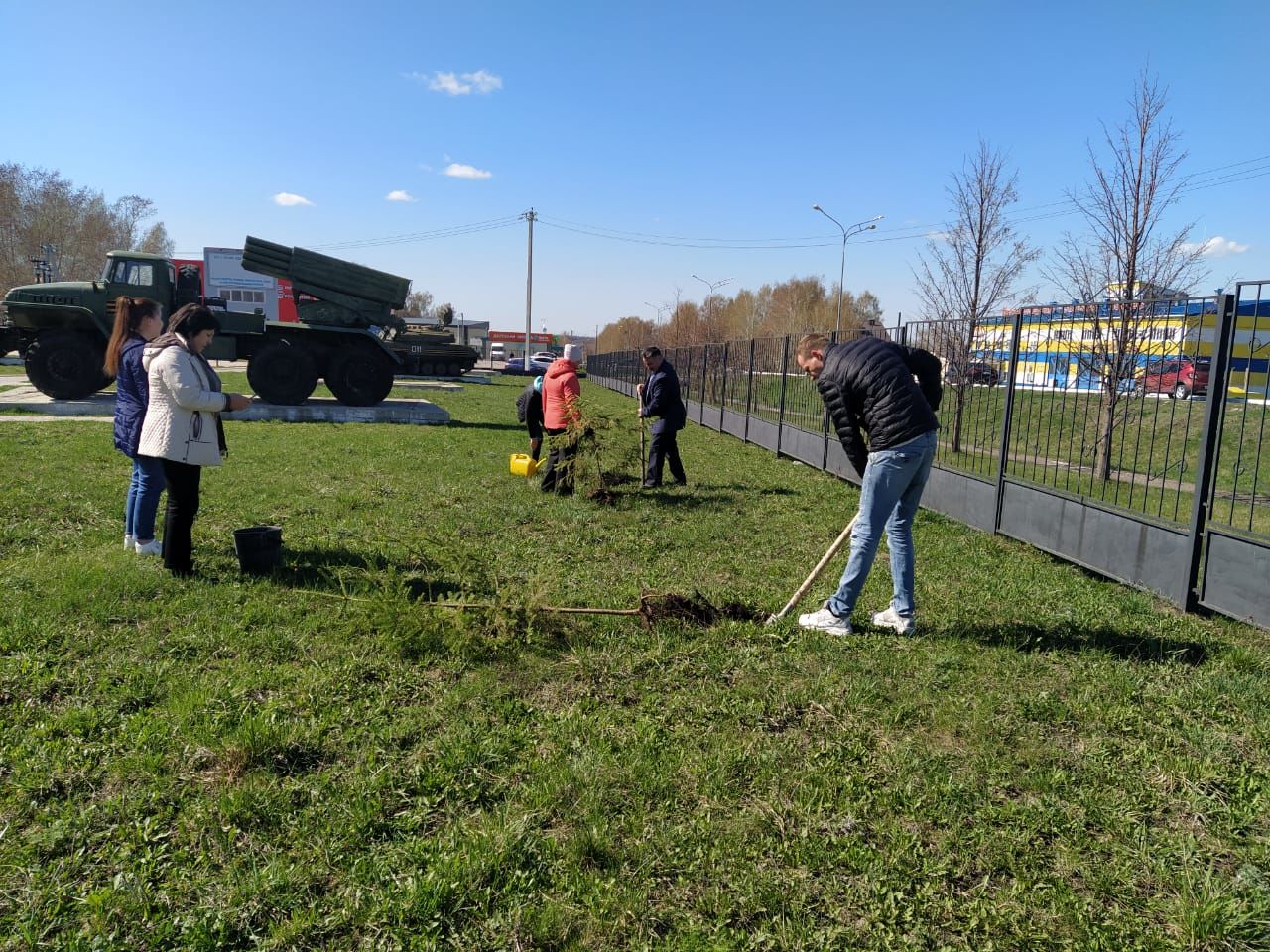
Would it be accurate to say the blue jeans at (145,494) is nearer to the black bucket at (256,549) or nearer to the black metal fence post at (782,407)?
the black bucket at (256,549)

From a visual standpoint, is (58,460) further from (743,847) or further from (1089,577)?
(1089,577)

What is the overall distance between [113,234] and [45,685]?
74.9m

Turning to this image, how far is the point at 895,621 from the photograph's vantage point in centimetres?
450

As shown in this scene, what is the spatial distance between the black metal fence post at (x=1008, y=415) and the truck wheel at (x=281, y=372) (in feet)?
41.0

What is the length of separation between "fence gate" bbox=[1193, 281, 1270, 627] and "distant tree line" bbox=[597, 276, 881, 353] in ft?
120

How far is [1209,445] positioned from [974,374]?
3011 millimetres

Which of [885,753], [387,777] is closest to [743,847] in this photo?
[885,753]

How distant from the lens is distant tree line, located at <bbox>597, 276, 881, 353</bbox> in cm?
4438

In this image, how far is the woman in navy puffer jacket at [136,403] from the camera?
5109 millimetres

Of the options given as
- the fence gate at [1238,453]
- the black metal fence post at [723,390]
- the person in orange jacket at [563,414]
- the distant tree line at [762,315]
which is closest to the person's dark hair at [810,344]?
the fence gate at [1238,453]

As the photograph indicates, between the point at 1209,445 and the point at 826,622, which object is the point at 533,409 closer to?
the point at 826,622

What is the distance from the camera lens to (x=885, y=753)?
3.16 metres

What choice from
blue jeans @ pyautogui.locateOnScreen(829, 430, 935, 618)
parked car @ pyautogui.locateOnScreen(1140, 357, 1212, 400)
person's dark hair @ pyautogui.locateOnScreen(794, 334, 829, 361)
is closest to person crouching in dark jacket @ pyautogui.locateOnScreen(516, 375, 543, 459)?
person's dark hair @ pyautogui.locateOnScreen(794, 334, 829, 361)

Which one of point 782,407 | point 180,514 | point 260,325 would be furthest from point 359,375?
point 180,514
